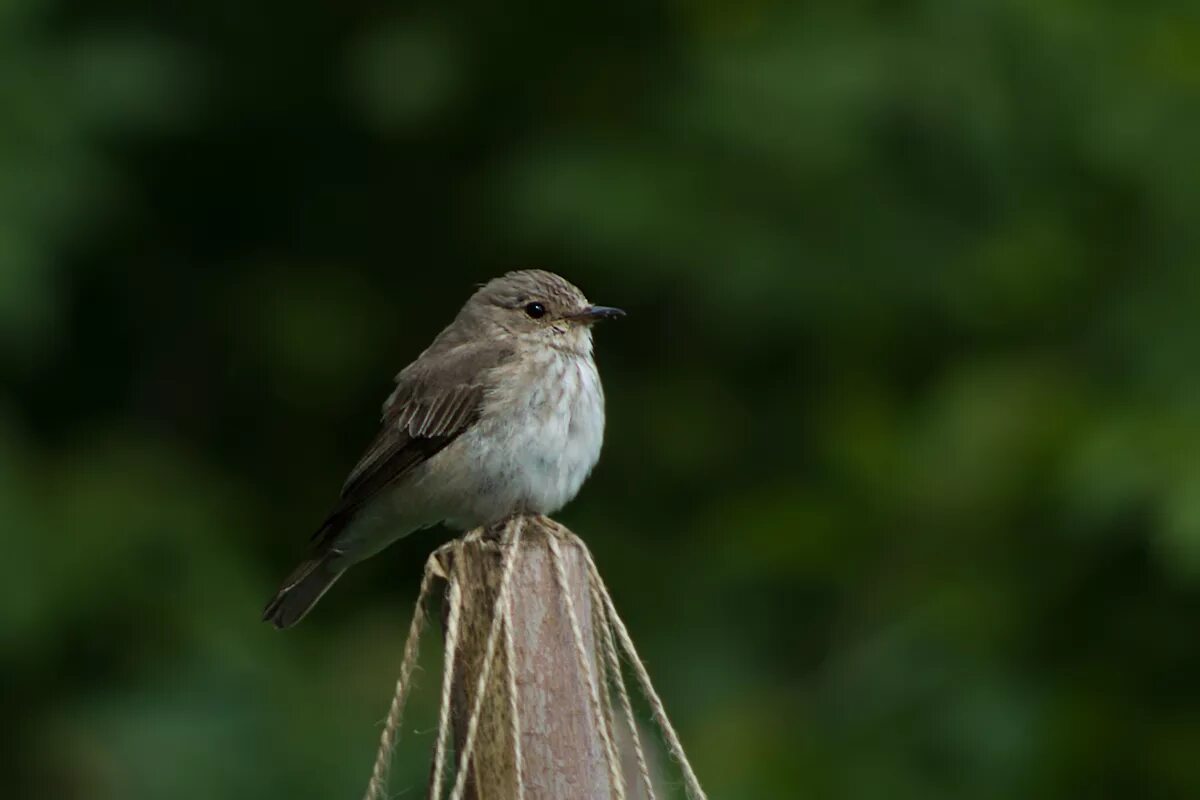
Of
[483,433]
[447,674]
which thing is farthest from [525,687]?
[483,433]

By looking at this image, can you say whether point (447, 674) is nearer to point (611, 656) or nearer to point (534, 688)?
point (534, 688)

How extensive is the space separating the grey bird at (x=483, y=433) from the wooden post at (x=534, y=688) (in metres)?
1.55

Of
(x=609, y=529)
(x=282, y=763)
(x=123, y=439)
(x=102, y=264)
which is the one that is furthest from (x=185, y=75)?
(x=282, y=763)

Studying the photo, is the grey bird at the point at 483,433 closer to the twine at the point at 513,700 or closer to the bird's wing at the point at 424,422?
the bird's wing at the point at 424,422

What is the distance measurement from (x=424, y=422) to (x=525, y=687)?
2.19 meters

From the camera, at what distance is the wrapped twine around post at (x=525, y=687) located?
334cm

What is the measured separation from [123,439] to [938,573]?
4.01m

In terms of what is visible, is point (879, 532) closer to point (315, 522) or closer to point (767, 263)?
point (767, 263)

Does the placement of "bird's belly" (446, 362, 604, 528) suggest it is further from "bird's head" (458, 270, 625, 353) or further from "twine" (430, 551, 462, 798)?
"twine" (430, 551, 462, 798)

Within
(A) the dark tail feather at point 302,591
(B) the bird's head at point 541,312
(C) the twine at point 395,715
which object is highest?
(B) the bird's head at point 541,312

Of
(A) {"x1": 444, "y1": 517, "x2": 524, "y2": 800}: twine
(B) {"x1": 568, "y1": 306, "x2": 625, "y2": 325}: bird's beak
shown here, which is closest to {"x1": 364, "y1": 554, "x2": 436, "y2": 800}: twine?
(A) {"x1": 444, "y1": 517, "x2": 524, "y2": 800}: twine

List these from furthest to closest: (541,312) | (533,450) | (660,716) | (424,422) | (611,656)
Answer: (541,312) → (424,422) → (533,450) → (611,656) → (660,716)

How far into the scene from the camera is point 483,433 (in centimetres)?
527

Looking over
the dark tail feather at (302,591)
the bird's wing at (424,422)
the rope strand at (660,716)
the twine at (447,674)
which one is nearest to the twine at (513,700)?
the twine at (447,674)
